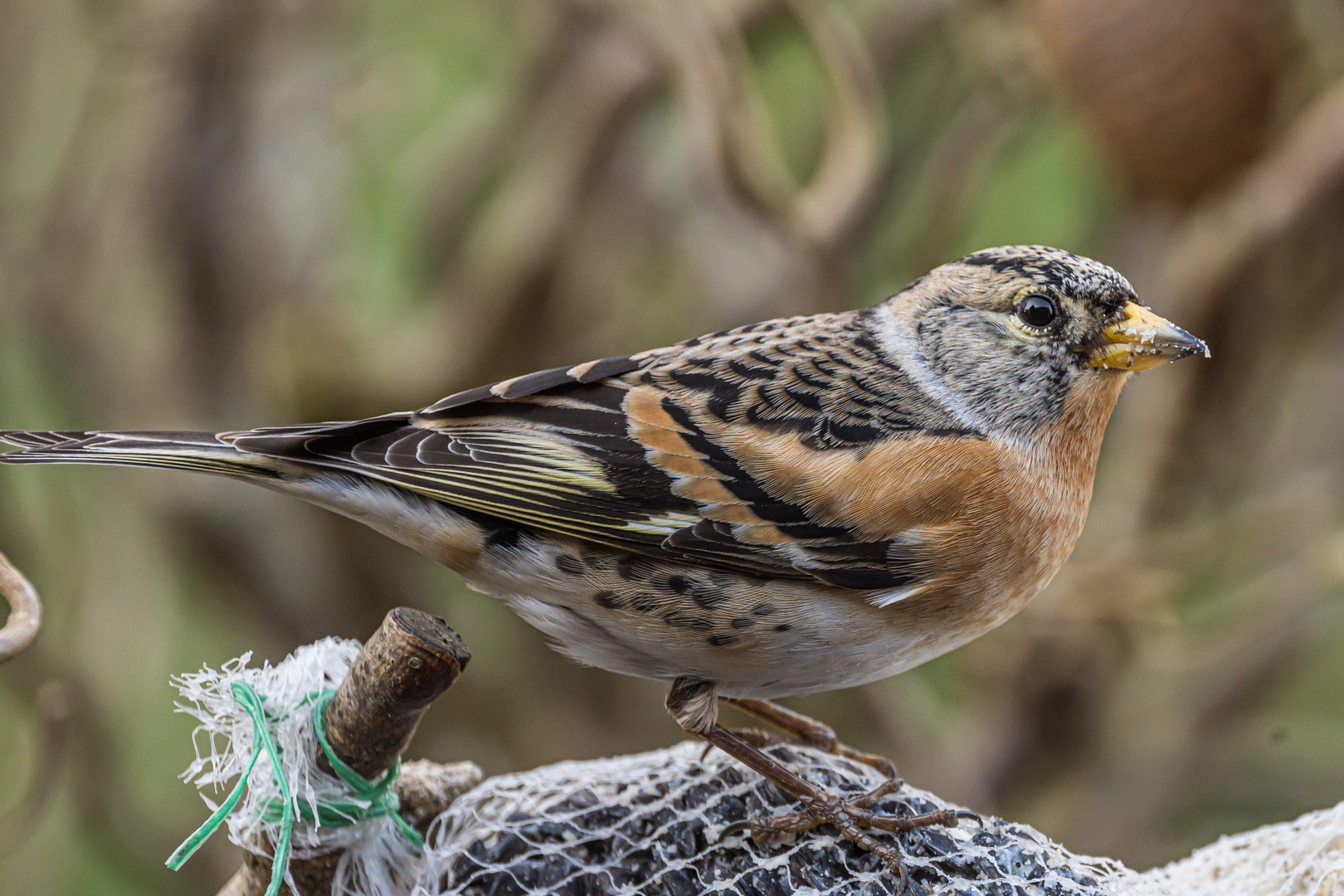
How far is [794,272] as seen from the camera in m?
3.37

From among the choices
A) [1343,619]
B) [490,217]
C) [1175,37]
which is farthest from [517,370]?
[1343,619]

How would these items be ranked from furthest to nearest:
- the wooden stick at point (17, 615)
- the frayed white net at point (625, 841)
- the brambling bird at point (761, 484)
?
the brambling bird at point (761, 484) → the frayed white net at point (625, 841) → the wooden stick at point (17, 615)

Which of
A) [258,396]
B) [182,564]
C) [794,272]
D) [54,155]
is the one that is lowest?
[182,564]

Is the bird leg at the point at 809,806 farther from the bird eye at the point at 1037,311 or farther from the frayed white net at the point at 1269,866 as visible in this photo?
the bird eye at the point at 1037,311

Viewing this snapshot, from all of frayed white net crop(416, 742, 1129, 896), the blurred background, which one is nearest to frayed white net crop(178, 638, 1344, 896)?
frayed white net crop(416, 742, 1129, 896)

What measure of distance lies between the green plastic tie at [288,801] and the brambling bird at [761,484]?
1.13 feet

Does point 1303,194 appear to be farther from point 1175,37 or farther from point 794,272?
point 794,272

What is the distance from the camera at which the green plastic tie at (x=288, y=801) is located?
58.7 inches

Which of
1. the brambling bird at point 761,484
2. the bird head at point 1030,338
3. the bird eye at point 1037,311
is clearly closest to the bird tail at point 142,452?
the brambling bird at point 761,484

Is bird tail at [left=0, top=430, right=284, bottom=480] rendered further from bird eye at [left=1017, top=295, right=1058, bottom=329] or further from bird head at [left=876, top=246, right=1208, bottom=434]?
bird eye at [left=1017, top=295, right=1058, bottom=329]

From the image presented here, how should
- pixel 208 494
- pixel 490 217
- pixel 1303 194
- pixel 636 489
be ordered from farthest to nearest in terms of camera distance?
pixel 490 217, pixel 208 494, pixel 1303 194, pixel 636 489

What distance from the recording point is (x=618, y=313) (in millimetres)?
3887

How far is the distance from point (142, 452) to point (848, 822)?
113 centimetres

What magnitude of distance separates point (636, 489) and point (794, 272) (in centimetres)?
168
